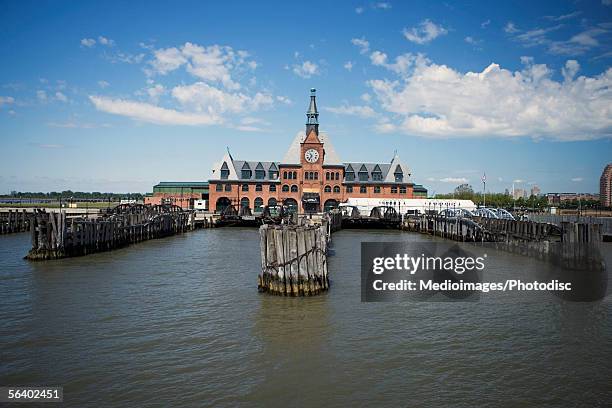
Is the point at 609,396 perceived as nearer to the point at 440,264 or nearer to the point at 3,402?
the point at 3,402

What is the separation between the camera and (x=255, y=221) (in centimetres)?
6719

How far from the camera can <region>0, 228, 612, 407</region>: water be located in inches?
428

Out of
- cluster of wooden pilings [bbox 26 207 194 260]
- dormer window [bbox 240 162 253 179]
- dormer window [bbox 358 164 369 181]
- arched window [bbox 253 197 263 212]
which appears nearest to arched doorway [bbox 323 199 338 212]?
dormer window [bbox 358 164 369 181]

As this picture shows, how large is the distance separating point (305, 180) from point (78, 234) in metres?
56.2

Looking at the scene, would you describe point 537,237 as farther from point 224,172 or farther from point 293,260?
point 224,172

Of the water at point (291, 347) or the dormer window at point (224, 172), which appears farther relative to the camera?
the dormer window at point (224, 172)

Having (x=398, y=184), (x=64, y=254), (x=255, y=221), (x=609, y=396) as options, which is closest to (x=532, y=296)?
(x=609, y=396)

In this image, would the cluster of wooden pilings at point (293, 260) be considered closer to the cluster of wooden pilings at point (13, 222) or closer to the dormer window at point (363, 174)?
the cluster of wooden pilings at point (13, 222)

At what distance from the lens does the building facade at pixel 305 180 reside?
85.4 meters

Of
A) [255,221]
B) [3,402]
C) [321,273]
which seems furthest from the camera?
[255,221]

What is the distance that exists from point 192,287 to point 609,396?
16.6 meters

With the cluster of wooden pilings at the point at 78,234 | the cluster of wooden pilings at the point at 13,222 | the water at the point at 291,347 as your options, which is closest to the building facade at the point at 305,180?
the cluster of wooden pilings at the point at 13,222

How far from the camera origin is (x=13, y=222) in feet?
171

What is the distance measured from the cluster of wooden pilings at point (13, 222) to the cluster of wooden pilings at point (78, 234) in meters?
15.6
